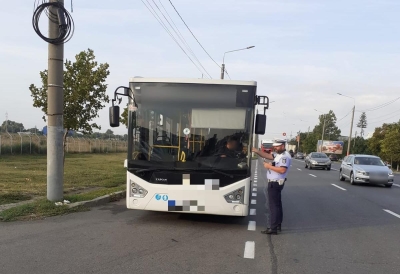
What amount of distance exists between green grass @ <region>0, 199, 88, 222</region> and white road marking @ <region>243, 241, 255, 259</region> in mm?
4286

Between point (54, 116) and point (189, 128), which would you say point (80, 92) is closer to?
point (54, 116)

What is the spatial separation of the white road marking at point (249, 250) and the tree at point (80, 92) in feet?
29.5

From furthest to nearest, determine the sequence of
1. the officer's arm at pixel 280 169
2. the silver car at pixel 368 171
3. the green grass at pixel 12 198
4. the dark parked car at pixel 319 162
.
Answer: the dark parked car at pixel 319 162 < the silver car at pixel 368 171 < the green grass at pixel 12 198 < the officer's arm at pixel 280 169

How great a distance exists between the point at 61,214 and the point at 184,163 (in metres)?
3.10

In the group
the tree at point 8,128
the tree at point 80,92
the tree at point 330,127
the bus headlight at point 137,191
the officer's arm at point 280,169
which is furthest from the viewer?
the tree at point 330,127

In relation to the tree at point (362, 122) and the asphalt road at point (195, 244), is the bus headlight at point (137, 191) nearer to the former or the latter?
the asphalt road at point (195, 244)

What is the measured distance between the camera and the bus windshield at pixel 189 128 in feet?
24.9

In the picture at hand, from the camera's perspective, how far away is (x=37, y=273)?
4824mm

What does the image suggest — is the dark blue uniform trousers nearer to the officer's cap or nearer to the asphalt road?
the asphalt road

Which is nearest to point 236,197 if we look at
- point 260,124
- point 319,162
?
point 260,124

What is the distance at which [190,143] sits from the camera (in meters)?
7.60

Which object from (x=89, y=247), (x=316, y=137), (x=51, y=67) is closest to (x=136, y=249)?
(x=89, y=247)

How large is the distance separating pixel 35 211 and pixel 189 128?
3.86 m

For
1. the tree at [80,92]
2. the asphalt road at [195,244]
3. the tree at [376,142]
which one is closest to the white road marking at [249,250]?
the asphalt road at [195,244]
